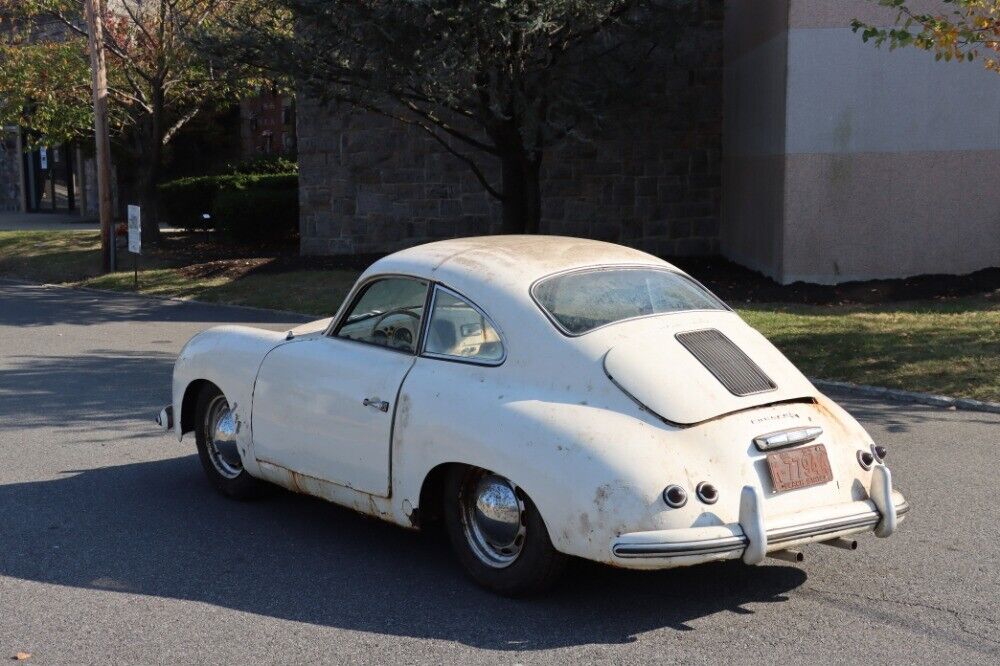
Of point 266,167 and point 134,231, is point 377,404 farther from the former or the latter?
point 266,167

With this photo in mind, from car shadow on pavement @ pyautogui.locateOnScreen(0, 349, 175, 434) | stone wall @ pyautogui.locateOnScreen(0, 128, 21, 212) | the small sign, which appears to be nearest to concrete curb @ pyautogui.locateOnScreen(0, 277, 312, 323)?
the small sign

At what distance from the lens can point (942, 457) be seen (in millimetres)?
7816

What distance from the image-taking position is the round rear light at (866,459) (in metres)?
5.24

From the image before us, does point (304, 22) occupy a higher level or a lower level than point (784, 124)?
higher

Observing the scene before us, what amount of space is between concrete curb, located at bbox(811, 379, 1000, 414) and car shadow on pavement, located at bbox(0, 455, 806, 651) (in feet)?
14.9

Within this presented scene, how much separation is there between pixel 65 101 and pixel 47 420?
14422 mm

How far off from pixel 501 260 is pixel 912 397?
17.2 ft

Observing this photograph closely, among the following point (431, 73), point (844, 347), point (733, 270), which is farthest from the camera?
point (733, 270)

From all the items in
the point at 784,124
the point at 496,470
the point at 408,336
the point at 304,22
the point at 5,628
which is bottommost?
the point at 5,628

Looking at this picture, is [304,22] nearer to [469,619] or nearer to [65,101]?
[65,101]

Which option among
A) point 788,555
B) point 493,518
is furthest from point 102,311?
point 788,555

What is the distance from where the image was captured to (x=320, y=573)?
→ 5.67 metres

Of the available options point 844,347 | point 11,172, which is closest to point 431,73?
point 844,347

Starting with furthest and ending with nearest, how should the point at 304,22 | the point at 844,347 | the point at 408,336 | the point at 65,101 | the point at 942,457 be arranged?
1. the point at 65,101
2. the point at 304,22
3. the point at 844,347
4. the point at 942,457
5. the point at 408,336
